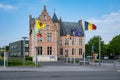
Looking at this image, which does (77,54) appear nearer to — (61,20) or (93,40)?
(61,20)

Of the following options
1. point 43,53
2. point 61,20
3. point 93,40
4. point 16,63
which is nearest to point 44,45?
point 43,53

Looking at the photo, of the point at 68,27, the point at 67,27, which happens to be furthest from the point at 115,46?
the point at 67,27

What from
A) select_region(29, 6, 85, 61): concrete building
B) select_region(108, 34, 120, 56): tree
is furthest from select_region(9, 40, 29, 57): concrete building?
select_region(108, 34, 120, 56): tree

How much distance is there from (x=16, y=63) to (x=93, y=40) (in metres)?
71.0

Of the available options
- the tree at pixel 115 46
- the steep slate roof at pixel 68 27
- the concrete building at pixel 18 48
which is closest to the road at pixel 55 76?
the steep slate roof at pixel 68 27

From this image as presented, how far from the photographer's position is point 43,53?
73812 mm

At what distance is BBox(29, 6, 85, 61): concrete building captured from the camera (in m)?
73.7

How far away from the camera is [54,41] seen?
7444 centimetres

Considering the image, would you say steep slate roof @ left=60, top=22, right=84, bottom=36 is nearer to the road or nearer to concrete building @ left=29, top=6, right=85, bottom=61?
concrete building @ left=29, top=6, right=85, bottom=61

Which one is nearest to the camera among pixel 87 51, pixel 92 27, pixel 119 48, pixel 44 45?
pixel 92 27

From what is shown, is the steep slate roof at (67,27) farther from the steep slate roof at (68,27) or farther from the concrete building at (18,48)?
the concrete building at (18,48)

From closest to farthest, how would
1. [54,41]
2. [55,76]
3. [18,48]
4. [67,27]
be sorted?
[55,76] < [54,41] < [67,27] < [18,48]

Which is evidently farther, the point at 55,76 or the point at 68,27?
the point at 68,27

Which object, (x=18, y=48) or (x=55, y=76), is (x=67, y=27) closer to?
(x=18, y=48)
